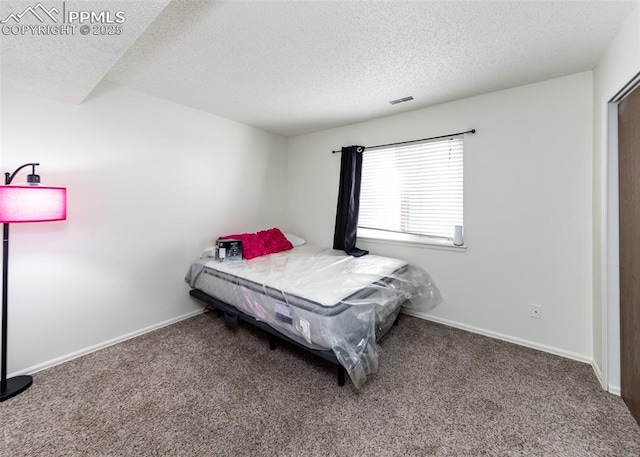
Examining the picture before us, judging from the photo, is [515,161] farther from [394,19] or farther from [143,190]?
[143,190]

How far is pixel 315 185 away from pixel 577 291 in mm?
2943

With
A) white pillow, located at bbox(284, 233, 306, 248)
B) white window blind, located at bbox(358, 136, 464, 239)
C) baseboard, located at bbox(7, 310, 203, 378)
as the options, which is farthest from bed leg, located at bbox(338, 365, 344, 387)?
white pillow, located at bbox(284, 233, 306, 248)

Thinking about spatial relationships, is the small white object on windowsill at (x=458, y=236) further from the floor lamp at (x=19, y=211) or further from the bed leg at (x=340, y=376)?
the floor lamp at (x=19, y=211)

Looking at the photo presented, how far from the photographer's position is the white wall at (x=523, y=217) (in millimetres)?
2090

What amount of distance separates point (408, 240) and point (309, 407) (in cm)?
197

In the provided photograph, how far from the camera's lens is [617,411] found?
1.56 meters

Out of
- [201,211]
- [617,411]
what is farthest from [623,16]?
[201,211]

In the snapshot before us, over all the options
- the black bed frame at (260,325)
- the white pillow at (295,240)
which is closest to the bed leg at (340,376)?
the black bed frame at (260,325)

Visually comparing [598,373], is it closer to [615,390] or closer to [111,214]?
[615,390]

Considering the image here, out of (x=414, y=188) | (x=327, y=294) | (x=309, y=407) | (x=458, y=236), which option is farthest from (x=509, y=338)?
(x=309, y=407)

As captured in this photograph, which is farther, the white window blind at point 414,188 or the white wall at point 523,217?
the white window blind at point 414,188

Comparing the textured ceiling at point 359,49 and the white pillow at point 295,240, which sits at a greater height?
the textured ceiling at point 359,49

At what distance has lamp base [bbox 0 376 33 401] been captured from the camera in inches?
65.9

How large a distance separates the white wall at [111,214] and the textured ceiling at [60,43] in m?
0.36
